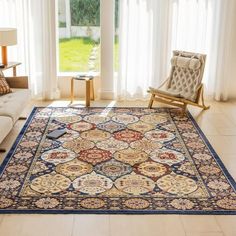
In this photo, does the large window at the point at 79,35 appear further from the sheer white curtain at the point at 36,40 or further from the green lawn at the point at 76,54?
the sheer white curtain at the point at 36,40

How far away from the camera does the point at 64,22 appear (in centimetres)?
642

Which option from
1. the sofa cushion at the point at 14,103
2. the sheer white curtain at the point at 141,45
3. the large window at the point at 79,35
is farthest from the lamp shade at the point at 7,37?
the sheer white curtain at the point at 141,45

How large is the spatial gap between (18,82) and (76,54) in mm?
1409

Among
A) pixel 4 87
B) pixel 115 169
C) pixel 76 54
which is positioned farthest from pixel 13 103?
pixel 76 54

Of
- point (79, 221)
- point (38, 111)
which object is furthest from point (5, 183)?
point (38, 111)

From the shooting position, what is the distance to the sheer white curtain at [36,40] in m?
5.98

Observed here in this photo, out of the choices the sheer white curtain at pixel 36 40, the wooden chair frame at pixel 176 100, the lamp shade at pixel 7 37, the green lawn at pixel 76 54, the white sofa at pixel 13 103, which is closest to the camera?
the white sofa at pixel 13 103

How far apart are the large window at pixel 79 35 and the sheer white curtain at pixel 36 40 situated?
357 millimetres

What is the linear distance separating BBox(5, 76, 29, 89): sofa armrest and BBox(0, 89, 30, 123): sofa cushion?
139mm

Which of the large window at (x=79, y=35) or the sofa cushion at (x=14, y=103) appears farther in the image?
the large window at (x=79, y=35)

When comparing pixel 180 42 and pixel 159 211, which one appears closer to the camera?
pixel 159 211

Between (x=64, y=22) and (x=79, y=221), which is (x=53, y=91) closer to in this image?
(x=64, y=22)

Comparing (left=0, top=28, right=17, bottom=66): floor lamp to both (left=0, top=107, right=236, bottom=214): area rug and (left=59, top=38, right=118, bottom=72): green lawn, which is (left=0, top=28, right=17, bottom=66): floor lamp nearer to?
(left=0, top=107, right=236, bottom=214): area rug

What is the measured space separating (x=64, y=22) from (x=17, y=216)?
3876 mm
